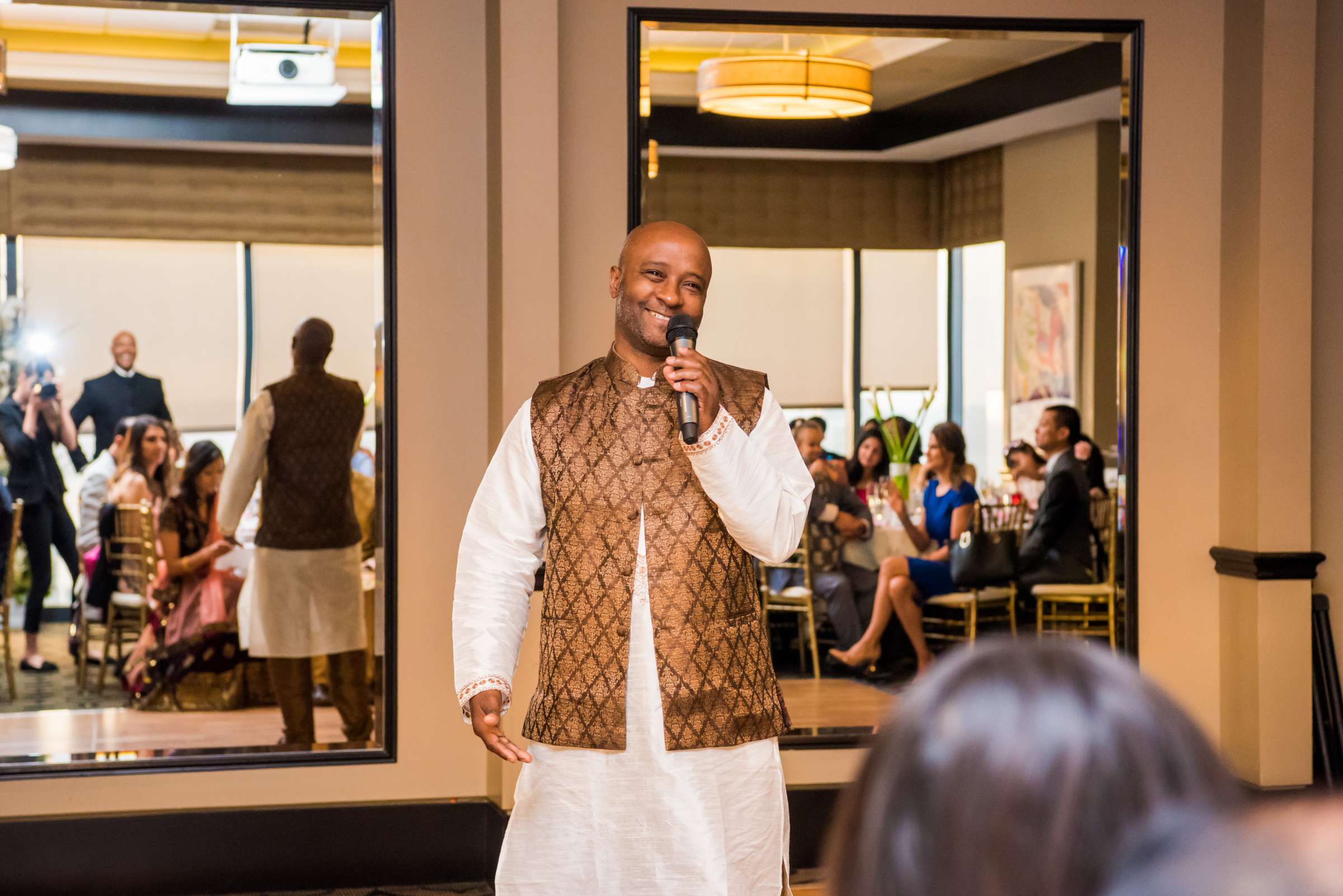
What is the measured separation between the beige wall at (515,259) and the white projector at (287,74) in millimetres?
556

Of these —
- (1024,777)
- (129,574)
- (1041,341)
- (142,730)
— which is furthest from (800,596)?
(1024,777)

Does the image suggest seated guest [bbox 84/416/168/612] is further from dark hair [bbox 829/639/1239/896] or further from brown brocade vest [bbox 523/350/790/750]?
dark hair [bbox 829/639/1239/896]

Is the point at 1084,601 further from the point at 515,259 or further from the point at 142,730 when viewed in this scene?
the point at 142,730

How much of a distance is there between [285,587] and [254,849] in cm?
91

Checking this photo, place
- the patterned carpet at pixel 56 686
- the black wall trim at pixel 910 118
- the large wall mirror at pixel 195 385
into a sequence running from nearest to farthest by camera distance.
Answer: the large wall mirror at pixel 195 385, the patterned carpet at pixel 56 686, the black wall trim at pixel 910 118

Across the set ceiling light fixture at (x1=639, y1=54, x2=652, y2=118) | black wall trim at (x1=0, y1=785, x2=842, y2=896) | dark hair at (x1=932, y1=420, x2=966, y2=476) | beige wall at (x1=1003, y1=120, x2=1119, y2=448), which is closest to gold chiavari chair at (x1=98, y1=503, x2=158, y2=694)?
black wall trim at (x1=0, y1=785, x2=842, y2=896)

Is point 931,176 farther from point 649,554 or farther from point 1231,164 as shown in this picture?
point 649,554

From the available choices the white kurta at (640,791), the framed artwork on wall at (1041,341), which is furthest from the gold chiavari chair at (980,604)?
the white kurta at (640,791)

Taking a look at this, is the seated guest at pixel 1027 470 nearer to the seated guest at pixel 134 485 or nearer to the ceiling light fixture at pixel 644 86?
the ceiling light fixture at pixel 644 86

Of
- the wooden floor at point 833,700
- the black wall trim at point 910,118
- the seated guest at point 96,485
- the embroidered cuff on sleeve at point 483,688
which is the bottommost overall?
the wooden floor at point 833,700

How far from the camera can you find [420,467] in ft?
12.3

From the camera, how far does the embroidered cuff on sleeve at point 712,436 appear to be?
199cm

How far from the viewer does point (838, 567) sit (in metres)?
6.72

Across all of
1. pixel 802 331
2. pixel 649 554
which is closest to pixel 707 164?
pixel 802 331
